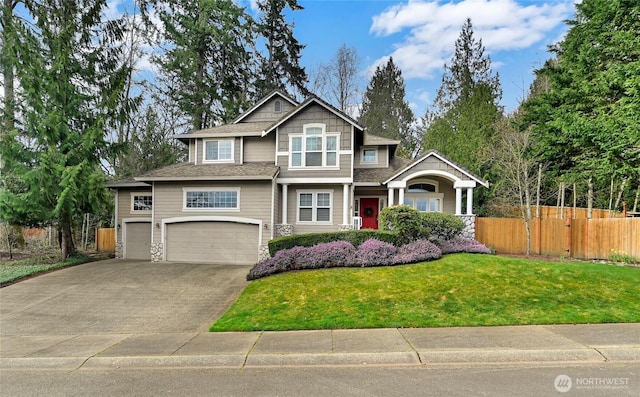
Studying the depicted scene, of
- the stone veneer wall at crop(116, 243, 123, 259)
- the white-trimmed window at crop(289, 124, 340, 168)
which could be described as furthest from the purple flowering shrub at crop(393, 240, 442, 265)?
the stone veneer wall at crop(116, 243, 123, 259)

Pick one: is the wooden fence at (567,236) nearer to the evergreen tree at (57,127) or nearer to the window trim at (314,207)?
the window trim at (314,207)

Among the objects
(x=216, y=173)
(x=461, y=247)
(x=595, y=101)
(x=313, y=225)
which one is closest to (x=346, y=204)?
(x=313, y=225)

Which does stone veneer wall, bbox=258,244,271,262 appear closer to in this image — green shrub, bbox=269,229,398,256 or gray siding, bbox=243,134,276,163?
green shrub, bbox=269,229,398,256

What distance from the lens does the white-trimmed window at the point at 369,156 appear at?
17.1 meters

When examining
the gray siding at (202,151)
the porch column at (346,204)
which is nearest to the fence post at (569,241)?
the porch column at (346,204)

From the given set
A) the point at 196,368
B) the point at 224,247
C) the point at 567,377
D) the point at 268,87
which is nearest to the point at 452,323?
the point at 567,377

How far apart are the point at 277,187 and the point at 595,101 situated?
14.4m

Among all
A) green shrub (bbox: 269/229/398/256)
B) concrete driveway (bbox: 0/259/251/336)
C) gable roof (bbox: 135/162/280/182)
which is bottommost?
concrete driveway (bbox: 0/259/251/336)

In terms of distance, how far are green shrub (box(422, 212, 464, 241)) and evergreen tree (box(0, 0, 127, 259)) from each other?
14231 millimetres

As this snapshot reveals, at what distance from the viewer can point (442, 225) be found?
43.7 ft

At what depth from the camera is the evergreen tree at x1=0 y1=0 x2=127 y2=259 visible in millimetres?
13273

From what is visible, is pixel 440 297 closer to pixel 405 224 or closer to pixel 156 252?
pixel 405 224

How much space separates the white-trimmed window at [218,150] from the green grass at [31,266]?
7.35 meters

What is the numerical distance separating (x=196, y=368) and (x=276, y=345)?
4.27 feet
